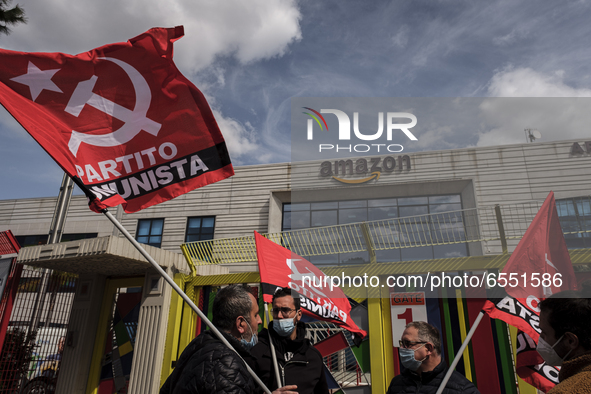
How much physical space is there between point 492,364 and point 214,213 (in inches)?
568

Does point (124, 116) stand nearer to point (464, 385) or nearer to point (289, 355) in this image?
point (289, 355)

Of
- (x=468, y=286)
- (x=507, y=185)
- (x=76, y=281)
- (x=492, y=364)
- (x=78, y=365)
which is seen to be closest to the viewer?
(x=492, y=364)

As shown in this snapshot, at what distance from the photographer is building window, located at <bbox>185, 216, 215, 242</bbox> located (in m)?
18.0

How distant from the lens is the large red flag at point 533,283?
3869mm

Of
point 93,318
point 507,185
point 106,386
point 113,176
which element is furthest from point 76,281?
point 507,185

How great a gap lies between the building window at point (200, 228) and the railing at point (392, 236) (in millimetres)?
5072

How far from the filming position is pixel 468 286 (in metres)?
5.97

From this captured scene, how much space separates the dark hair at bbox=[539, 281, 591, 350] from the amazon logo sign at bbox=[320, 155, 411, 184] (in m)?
15.7

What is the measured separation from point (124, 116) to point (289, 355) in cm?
285

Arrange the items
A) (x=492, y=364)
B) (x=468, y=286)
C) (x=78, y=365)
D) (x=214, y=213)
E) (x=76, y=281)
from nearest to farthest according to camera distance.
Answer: (x=492, y=364), (x=468, y=286), (x=78, y=365), (x=76, y=281), (x=214, y=213)

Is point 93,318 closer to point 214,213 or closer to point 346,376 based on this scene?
point 346,376

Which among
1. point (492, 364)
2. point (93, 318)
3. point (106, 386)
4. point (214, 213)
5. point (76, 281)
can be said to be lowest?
point (106, 386)

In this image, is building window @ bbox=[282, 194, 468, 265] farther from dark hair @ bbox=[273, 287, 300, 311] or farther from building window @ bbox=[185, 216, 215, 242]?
dark hair @ bbox=[273, 287, 300, 311]

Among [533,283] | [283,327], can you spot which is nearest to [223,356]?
[283,327]
